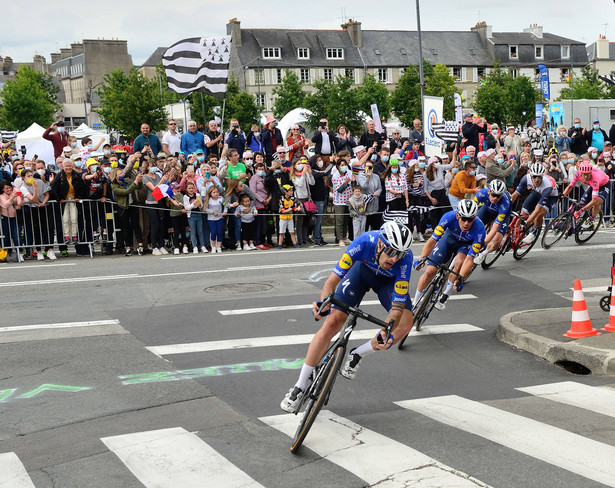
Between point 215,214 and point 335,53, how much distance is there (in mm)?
89555

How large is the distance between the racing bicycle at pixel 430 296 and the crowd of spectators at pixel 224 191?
8024mm

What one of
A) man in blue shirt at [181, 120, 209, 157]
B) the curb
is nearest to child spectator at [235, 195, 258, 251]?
man in blue shirt at [181, 120, 209, 157]

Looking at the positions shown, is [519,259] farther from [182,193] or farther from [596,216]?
[182,193]

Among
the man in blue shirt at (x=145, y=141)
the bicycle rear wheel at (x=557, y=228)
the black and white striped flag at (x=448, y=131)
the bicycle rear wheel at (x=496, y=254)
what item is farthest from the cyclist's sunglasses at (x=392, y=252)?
the black and white striped flag at (x=448, y=131)

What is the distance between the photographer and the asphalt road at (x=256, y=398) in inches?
227

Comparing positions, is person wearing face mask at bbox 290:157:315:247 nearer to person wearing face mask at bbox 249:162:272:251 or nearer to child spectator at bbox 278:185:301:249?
child spectator at bbox 278:185:301:249

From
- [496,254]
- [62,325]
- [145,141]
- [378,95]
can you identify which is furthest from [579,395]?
[378,95]

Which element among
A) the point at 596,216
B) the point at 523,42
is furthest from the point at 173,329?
the point at 523,42

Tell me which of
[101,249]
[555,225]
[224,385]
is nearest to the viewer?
[224,385]

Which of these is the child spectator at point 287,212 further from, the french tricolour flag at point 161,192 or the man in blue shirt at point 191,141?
the man in blue shirt at point 191,141

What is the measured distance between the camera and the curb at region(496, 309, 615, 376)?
8.56 meters

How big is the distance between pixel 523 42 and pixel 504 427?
113 meters

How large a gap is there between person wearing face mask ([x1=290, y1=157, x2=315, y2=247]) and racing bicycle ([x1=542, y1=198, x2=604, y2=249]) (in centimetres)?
556

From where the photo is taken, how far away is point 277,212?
1894 cm
